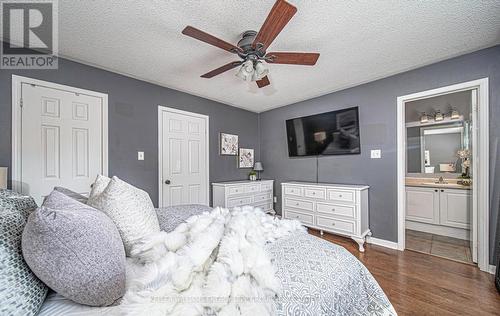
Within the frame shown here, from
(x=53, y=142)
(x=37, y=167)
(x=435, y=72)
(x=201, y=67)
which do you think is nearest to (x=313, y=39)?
(x=201, y=67)

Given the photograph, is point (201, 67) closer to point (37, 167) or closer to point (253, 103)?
point (253, 103)

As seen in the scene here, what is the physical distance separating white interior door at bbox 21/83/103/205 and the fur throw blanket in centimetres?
200

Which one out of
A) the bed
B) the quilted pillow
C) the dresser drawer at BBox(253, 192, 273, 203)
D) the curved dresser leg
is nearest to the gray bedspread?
the bed

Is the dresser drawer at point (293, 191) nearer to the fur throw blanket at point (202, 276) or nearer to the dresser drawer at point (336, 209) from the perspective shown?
the dresser drawer at point (336, 209)

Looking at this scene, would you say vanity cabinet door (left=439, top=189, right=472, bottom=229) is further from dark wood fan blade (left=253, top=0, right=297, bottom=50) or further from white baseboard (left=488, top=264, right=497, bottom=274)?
dark wood fan blade (left=253, top=0, right=297, bottom=50)

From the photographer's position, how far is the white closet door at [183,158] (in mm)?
3037

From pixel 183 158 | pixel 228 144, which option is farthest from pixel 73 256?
pixel 228 144

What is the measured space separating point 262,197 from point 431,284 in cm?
255

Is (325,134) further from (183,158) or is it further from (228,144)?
(183,158)

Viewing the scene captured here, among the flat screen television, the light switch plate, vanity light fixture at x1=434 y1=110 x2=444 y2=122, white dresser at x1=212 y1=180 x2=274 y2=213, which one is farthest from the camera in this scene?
vanity light fixture at x1=434 y1=110 x2=444 y2=122

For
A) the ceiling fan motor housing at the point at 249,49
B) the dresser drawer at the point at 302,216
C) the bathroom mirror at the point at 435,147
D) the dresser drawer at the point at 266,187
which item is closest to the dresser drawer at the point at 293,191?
the dresser drawer at the point at 302,216

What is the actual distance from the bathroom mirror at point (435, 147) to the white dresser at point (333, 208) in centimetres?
189

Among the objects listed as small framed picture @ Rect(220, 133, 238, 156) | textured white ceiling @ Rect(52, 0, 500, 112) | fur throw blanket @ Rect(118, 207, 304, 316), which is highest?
textured white ceiling @ Rect(52, 0, 500, 112)

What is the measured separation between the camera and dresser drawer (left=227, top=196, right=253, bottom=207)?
3.37 metres
